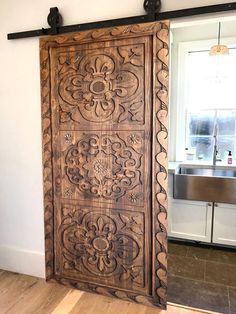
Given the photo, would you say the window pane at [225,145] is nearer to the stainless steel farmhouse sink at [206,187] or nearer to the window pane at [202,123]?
the window pane at [202,123]

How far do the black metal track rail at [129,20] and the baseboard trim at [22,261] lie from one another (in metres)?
1.90

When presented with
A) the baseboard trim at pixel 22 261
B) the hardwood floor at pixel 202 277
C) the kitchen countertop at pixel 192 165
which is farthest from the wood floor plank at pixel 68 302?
the kitchen countertop at pixel 192 165

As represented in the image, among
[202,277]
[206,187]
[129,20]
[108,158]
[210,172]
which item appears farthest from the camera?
[210,172]

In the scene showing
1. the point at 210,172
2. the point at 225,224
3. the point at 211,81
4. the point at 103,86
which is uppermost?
the point at 211,81

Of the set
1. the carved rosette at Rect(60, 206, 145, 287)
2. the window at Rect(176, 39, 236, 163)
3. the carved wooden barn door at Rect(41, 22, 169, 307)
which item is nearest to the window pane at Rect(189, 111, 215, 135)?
the window at Rect(176, 39, 236, 163)

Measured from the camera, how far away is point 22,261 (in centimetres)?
240

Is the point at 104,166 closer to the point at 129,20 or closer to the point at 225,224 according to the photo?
the point at 129,20

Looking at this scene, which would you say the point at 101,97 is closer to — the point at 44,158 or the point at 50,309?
the point at 44,158

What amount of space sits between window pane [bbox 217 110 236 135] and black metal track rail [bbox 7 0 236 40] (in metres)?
1.61

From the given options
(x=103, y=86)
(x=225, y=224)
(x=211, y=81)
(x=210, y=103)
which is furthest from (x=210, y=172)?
(x=103, y=86)

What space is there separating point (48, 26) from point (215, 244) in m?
2.74

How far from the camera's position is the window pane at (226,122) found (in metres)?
3.09

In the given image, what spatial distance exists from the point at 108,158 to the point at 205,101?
1779mm

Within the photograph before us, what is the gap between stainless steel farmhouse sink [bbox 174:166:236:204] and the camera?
2.65 meters
